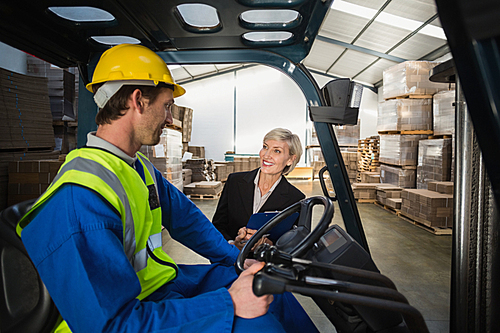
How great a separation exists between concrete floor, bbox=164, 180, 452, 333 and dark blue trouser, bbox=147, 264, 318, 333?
3.97ft

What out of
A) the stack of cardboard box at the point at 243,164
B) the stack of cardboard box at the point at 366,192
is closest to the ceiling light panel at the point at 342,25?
the stack of cardboard box at the point at 366,192

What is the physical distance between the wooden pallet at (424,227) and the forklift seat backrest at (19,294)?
228 inches

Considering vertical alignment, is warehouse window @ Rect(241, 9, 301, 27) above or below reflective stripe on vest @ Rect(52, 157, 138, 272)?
above

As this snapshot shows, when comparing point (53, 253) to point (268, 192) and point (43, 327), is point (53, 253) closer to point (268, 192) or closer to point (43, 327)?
point (43, 327)

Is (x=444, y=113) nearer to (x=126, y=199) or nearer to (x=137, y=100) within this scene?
(x=137, y=100)

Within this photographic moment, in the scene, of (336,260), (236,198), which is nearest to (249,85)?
(236,198)

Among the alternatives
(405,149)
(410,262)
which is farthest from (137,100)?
(405,149)

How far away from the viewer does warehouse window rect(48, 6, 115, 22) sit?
1.58 metres

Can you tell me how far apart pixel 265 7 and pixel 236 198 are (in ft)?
5.54

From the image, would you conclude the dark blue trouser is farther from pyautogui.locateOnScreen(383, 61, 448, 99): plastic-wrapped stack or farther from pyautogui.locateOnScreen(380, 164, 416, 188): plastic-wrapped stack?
pyautogui.locateOnScreen(383, 61, 448, 99): plastic-wrapped stack

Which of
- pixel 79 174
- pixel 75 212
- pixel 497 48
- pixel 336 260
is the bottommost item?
pixel 336 260

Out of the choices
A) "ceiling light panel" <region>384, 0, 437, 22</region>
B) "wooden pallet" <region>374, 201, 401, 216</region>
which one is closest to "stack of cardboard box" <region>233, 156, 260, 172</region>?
"wooden pallet" <region>374, 201, 401, 216</region>

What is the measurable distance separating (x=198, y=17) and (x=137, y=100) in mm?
704

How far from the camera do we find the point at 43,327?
1138 millimetres
